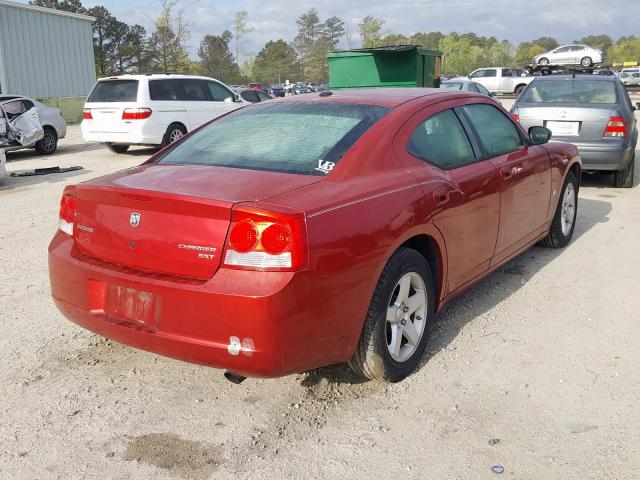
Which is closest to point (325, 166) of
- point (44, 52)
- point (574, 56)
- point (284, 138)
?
point (284, 138)

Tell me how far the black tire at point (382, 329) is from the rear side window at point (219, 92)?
12.6 metres

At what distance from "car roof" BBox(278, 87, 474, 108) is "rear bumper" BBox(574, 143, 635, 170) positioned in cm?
502

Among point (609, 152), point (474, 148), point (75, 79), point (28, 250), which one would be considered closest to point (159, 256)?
point (474, 148)

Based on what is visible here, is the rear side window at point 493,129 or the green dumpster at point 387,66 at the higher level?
the green dumpster at point 387,66

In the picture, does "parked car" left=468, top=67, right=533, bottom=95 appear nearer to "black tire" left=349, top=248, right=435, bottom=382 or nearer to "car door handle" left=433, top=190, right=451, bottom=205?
"car door handle" left=433, top=190, right=451, bottom=205

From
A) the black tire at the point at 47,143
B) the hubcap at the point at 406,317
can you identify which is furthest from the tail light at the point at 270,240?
the black tire at the point at 47,143

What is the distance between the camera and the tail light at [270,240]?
9.02 ft

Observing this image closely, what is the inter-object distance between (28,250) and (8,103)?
8.65m

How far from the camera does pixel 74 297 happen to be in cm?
328

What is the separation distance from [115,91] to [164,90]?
1.02 metres

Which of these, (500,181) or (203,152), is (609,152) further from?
(203,152)

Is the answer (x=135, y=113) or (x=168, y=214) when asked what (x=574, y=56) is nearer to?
(x=135, y=113)

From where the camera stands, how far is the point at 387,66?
46.2 feet

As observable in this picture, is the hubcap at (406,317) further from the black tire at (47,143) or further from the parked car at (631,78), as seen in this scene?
the parked car at (631,78)
